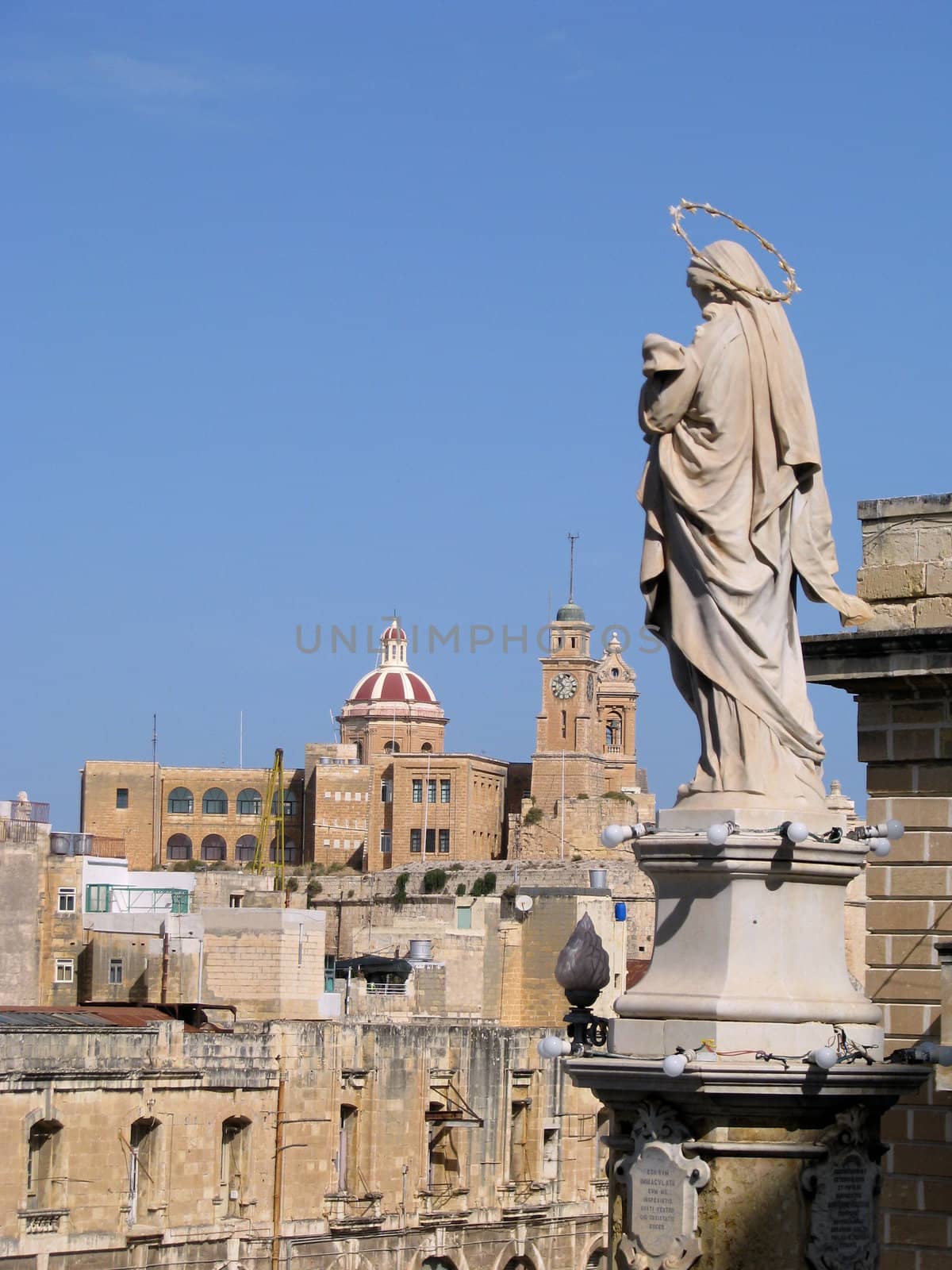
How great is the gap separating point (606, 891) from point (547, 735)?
63.3 meters

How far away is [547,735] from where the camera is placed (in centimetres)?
11700

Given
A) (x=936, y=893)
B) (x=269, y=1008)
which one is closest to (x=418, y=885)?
(x=269, y=1008)

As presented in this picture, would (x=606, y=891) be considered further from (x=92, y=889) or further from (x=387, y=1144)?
(x=387, y=1144)

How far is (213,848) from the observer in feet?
384

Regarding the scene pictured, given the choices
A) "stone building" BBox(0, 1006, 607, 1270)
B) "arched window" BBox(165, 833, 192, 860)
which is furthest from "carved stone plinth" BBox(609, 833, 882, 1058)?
"arched window" BBox(165, 833, 192, 860)

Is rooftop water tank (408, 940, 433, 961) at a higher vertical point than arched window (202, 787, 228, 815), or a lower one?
lower

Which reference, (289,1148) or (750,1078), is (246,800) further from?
(750,1078)

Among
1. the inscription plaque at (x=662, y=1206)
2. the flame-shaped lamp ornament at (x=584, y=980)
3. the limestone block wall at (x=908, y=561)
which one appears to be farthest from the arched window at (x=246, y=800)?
the inscription plaque at (x=662, y=1206)

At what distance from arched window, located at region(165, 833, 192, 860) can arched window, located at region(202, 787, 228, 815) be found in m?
1.44

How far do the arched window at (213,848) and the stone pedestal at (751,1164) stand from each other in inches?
4402

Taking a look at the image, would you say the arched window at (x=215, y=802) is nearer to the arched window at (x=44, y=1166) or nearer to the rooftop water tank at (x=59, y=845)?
the rooftop water tank at (x=59, y=845)

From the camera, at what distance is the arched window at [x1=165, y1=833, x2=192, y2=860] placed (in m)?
116

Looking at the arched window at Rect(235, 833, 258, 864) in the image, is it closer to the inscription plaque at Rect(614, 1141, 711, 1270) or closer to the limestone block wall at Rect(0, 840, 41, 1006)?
the limestone block wall at Rect(0, 840, 41, 1006)

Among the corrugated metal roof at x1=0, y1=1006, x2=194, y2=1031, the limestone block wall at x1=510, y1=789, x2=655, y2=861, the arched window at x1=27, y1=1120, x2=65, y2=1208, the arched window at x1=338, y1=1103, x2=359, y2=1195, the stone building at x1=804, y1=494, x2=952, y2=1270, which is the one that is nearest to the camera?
the stone building at x1=804, y1=494, x2=952, y2=1270
